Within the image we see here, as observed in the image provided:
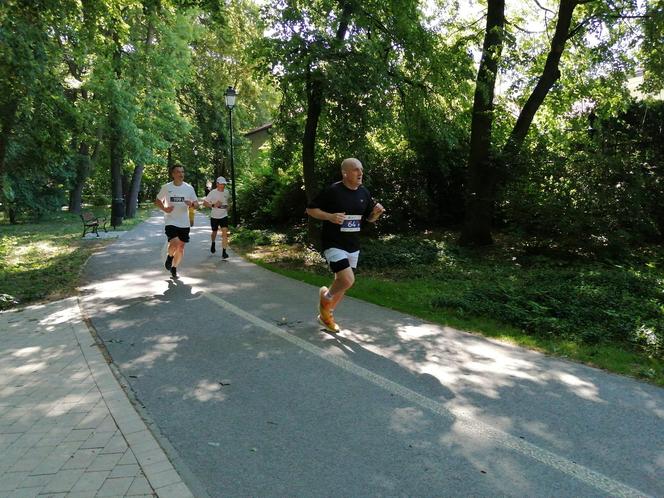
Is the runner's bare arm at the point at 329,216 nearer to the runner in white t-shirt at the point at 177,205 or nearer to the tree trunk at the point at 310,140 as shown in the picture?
the runner in white t-shirt at the point at 177,205

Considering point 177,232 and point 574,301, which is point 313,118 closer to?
point 177,232

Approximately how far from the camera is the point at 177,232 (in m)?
9.89

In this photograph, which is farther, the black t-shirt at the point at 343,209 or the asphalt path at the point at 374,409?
the black t-shirt at the point at 343,209

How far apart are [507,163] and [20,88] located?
36.1 feet

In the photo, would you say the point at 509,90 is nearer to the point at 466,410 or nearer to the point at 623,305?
the point at 623,305

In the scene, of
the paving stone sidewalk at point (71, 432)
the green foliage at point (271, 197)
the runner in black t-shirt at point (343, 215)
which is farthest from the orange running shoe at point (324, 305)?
the green foliage at point (271, 197)

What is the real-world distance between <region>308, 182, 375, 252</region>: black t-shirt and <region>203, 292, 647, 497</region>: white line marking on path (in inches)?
50.1

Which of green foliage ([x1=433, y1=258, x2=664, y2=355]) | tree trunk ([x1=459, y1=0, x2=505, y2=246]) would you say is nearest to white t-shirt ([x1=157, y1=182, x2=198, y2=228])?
green foliage ([x1=433, y1=258, x2=664, y2=355])

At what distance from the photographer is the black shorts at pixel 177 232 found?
984cm

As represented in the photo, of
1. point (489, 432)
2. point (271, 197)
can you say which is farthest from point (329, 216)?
point (271, 197)

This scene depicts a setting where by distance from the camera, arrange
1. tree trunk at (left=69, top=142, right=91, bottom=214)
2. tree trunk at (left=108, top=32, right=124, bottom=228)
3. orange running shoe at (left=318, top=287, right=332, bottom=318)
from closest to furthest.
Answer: orange running shoe at (left=318, top=287, right=332, bottom=318)
tree trunk at (left=108, top=32, right=124, bottom=228)
tree trunk at (left=69, top=142, right=91, bottom=214)

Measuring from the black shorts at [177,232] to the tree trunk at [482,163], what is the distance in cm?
729

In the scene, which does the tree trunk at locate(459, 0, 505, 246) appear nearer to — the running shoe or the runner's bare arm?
the running shoe

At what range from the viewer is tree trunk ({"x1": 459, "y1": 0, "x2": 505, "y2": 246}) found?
1288 centimetres
